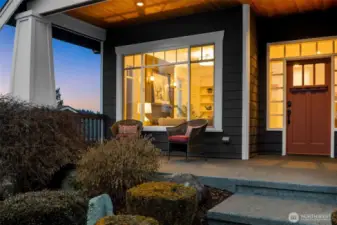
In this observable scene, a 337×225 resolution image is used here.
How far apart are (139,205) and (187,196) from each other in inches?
16.8

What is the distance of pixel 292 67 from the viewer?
667 cm

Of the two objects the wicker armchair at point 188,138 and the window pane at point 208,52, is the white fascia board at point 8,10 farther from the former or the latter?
the wicker armchair at point 188,138

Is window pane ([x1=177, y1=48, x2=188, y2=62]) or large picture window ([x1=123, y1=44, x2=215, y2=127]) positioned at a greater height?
window pane ([x1=177, y1=48, x2=188, y2=62])

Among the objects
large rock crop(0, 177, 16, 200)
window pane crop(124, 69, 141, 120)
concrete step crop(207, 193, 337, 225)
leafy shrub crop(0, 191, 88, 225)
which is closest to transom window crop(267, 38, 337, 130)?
window pane crop(124, 69, 141, 120)

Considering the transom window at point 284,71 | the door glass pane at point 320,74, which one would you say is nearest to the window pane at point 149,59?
the transom window at point 284,71

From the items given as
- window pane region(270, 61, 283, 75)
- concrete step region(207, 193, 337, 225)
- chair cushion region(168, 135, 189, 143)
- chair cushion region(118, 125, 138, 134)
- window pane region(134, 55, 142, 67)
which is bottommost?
concrete step region(207, 193, 337, 225)

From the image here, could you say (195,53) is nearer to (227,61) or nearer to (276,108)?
(227,61)

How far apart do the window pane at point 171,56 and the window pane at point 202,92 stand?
1.74 ft

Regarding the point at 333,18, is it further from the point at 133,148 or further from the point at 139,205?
the point at 139,205

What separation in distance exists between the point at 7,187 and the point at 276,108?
5.23 metres

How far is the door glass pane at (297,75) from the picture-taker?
6.60 m

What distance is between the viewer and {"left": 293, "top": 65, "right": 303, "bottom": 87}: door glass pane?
6.60 m

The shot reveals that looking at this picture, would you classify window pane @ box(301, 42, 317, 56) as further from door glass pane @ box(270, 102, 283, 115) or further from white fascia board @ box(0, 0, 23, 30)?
white fascia board @ box(0, 0, 23, 30)

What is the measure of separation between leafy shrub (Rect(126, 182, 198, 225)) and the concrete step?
459 millimetres
